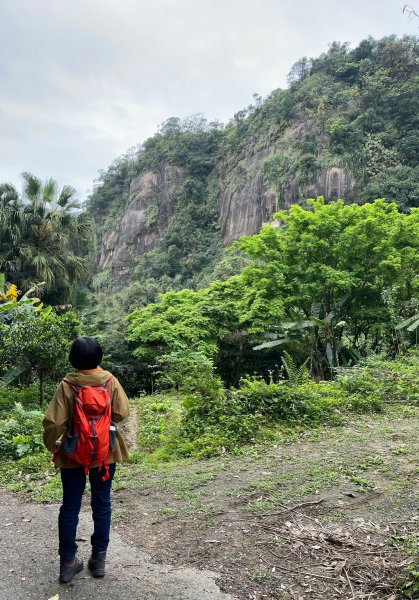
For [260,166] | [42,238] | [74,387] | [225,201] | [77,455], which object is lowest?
[77,455]

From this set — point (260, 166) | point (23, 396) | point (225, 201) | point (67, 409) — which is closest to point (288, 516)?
point (67, 409)

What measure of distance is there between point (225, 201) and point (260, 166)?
6.01 metres

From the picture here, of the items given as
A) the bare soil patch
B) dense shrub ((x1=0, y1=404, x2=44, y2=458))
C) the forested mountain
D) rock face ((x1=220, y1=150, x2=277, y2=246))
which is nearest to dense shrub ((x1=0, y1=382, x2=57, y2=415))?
dense shrub ((x1=0, y1=404, x2=44, y2=458))

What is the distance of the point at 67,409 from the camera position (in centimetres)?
281

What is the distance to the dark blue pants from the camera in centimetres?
281

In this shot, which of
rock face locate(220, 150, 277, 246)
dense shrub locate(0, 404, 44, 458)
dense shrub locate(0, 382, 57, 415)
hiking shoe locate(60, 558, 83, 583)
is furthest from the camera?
rock face locate(220, 150, 277, 246)

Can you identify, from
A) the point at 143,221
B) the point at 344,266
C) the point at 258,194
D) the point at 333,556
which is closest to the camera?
the point at 333,556

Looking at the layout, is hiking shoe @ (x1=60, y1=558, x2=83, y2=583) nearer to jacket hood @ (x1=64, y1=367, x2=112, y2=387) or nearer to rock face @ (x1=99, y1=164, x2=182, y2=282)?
jacket hood @ (x1=64, y1=367, x2=112, y2=387)

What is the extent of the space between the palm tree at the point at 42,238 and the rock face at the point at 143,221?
137 feet

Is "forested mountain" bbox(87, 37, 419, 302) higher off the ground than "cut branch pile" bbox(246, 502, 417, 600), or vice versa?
"forested mountain" bbox(87, 37, 419, 302)

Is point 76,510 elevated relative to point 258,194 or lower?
lower

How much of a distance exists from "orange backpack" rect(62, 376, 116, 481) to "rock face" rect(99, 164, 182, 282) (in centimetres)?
5921

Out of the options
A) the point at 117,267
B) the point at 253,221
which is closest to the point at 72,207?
the point at 253,221

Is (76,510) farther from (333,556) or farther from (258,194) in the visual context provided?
(258,194)
